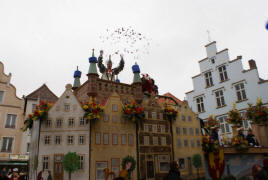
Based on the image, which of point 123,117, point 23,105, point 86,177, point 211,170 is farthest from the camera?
point 23,105

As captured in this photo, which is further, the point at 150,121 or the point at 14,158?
the point at 14,158

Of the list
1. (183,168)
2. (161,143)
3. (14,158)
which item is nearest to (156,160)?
(161,143)

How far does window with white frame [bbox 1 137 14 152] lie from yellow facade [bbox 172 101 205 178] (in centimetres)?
2224

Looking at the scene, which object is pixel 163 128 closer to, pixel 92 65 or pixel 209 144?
pixel 209 144

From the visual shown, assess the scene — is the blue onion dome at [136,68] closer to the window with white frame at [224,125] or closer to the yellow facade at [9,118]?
the window with white frame at [224,125]

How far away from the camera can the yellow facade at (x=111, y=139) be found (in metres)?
16.9

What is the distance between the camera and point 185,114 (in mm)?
22500

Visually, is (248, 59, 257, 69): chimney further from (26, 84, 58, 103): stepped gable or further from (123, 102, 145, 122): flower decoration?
(26, 84, 58, 103): stepped gable

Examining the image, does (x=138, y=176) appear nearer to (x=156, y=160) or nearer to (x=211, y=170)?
(x=156, y=160)

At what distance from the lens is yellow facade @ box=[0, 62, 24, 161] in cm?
2994

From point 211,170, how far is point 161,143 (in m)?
5.79

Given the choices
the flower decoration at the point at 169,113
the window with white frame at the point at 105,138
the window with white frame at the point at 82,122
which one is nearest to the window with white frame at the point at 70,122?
the window with white frame at the point at 82,122

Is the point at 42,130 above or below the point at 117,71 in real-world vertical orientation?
below

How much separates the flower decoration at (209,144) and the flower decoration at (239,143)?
1490 millimetres
